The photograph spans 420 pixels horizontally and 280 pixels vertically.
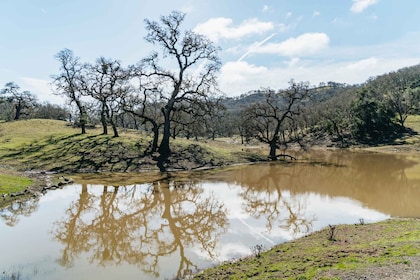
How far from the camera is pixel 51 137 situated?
42125mm

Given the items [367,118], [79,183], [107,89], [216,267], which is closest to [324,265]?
[216,267]

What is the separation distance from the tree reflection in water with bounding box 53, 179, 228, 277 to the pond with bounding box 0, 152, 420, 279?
0.13 ft

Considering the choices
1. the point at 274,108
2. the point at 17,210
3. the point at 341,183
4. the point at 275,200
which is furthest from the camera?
the point at 274,108

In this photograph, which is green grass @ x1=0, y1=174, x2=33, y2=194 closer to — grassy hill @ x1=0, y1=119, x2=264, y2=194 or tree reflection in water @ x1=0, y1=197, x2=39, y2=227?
tree reflection in water @ x1=0, y1=197, x2=39, y2=227

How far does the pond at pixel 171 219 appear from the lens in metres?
11.1

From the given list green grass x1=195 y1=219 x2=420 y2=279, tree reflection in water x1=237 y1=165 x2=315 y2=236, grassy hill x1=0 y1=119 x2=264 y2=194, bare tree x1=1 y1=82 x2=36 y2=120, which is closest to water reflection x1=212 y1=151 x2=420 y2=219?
tree reflection in water x1=237 y1=165 x2=315 y2=236

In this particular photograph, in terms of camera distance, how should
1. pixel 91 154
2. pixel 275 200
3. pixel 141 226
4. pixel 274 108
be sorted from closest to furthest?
pixel 141 226, pixel 275 200, pixel 91 154, pixel 274 108

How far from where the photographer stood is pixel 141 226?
15.2 meters

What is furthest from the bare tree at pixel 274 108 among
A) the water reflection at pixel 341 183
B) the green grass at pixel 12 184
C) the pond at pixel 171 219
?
the green grass at pixel 12 184

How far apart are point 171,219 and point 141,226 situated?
173 cm

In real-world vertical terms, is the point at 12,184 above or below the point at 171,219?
above

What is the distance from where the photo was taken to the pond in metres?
11.1

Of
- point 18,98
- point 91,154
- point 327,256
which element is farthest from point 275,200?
point 18,98

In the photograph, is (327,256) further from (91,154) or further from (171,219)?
(91,154)
